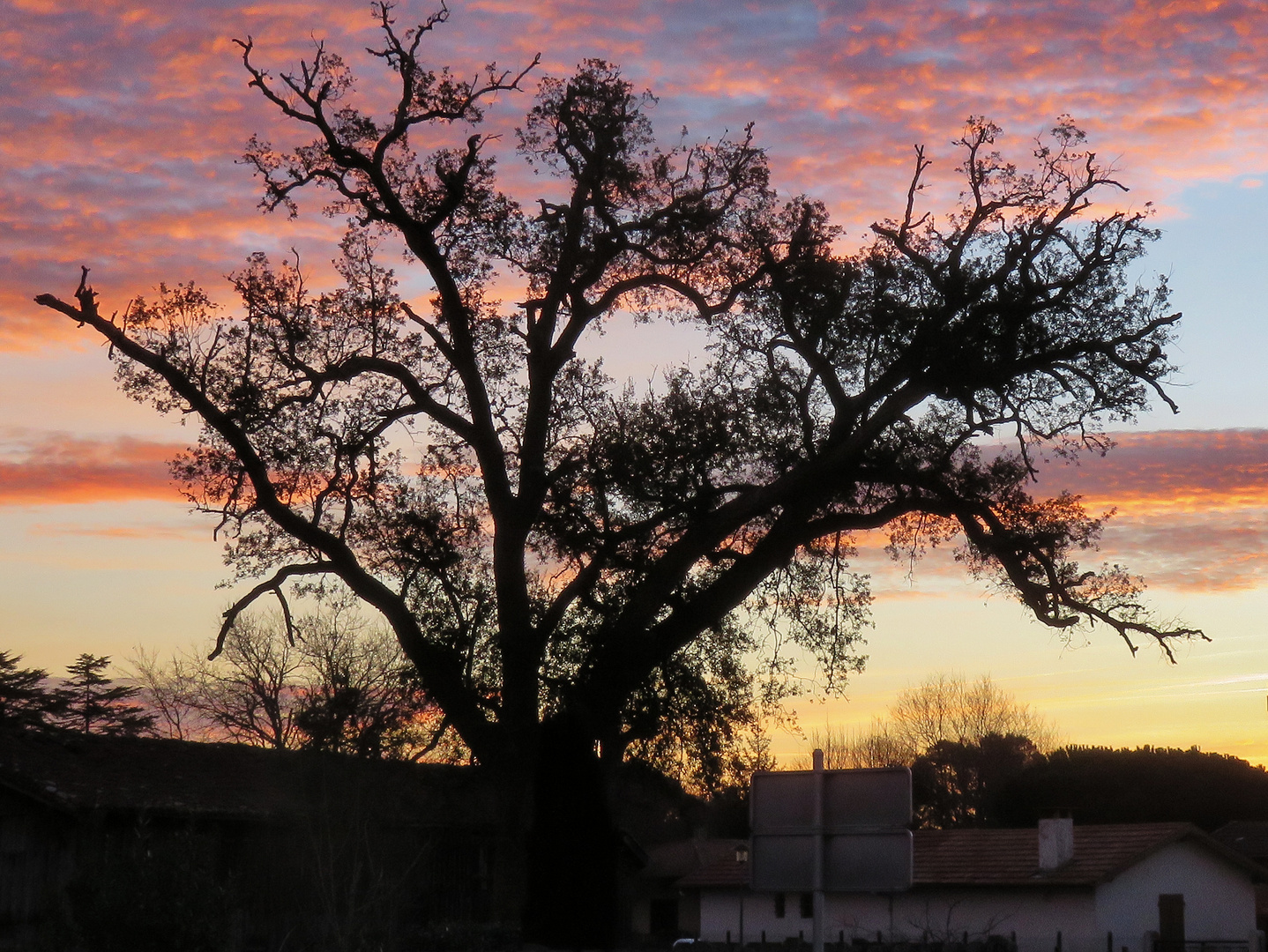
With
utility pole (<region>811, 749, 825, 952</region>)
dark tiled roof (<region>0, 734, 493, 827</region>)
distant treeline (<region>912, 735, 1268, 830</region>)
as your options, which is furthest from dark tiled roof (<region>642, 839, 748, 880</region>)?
utility pole (<region>811, 749, 825, 952</region>)

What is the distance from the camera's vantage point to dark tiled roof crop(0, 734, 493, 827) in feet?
74.0

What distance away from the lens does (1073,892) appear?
35.0 metres

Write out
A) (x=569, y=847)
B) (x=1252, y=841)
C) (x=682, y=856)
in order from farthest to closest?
(x=682, y=856) → (x=1252, y=841) → (x=569, y=847)

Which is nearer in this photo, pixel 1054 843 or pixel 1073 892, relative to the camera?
pixel 1073 892

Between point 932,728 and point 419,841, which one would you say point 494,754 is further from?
point 932,728

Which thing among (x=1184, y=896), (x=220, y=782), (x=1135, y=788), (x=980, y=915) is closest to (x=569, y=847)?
(x=220, y=782)

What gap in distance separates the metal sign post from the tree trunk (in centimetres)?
1284

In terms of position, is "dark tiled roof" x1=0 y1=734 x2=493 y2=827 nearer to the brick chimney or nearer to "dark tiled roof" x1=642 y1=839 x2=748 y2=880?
the brick chimney

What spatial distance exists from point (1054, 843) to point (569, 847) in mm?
20060

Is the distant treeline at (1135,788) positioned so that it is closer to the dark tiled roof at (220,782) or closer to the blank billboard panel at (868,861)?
the dark tiled roof at (220,782)

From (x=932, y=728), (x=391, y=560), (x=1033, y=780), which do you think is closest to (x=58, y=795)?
(x=391, y=560)

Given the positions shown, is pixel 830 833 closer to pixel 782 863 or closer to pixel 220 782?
pixel 782 863

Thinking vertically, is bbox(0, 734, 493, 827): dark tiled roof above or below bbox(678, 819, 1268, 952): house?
above

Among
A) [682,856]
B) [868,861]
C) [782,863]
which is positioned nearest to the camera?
[868,861]
